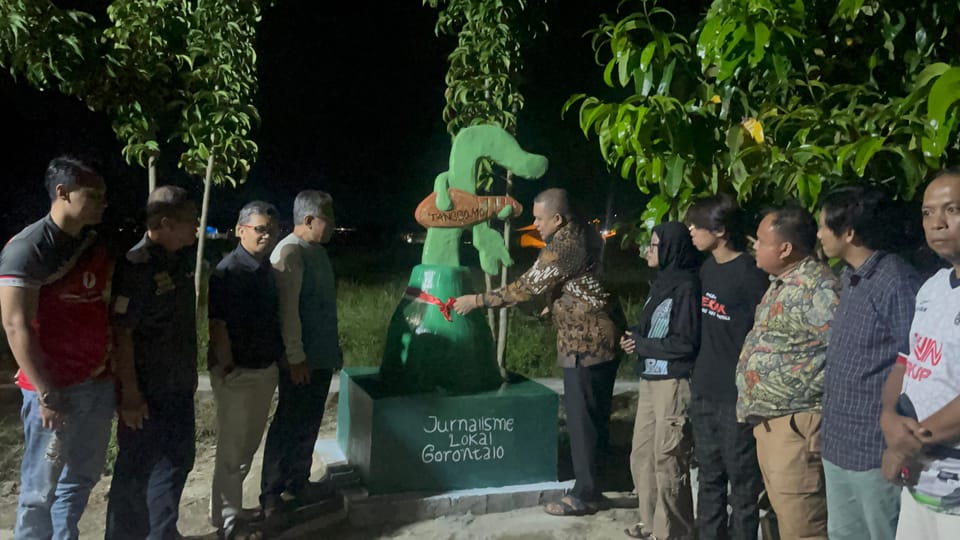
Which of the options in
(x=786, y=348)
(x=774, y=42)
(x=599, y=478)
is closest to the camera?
(x=774, y=42)

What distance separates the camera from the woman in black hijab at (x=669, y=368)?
3.86 metres

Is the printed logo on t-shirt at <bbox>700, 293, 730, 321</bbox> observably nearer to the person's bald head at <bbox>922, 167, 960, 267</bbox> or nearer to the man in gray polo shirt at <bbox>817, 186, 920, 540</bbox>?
the man in gray polo shirt at <bbox>817, 186, 920, 540</bbox>

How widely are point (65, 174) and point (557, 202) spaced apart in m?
2.43

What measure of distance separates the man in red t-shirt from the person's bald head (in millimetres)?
2957

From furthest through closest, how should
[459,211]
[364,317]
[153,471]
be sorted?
1. [364,317]
2. [459,211]
3. [153,471]

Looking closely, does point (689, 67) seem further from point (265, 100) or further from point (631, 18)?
point (265, 100)

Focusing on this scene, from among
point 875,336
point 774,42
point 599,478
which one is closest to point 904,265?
point 875,336

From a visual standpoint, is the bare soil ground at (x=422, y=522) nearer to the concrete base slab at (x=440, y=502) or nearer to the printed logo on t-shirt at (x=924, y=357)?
the concrete base slab at (x=440, y=502)

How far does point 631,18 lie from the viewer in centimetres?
290

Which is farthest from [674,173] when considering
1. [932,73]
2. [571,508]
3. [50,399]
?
[50,399]

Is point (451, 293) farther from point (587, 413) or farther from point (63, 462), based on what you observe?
point (63, 462)

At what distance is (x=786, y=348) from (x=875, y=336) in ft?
1.44

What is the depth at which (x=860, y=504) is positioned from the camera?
9.16ft

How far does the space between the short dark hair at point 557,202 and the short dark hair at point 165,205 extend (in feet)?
6.17
